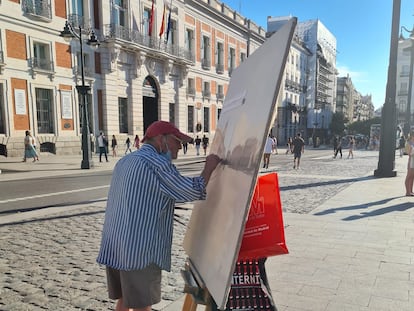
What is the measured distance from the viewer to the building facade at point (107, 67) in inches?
763

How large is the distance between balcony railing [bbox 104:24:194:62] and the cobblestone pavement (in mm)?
20056

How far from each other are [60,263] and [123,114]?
77.4 ft

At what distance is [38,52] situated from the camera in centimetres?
2116

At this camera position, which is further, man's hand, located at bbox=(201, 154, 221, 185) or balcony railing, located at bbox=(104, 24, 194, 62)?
balcony railing, located at bbox=(104, 24, 194, 62)

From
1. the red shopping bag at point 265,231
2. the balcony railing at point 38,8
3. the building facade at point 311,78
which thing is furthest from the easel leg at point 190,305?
the building facade at point 311,78

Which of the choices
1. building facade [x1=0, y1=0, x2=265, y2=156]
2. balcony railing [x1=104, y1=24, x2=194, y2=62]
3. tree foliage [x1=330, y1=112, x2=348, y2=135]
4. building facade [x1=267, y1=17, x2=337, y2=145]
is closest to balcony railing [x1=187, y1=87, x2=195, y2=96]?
building facade [x1=0, y1=0, x2=265, y2=156]

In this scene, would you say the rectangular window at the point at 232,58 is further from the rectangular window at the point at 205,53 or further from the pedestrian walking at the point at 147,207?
the pedestrian walking at the point at 147,207

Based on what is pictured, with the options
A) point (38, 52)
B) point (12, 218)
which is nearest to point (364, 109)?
point (38, 52)

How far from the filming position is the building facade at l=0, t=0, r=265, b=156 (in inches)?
763

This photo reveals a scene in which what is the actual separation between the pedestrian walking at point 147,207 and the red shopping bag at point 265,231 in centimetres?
34

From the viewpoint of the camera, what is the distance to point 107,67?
24.5m

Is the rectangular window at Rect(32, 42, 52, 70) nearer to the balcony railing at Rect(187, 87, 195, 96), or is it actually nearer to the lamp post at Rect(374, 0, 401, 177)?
the balcony railing at Rect(187, 87, 195, 96)

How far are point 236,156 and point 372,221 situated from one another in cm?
531

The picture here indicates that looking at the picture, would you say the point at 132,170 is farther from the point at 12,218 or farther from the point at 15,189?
the point at 15,189
